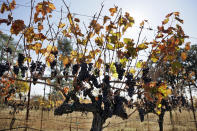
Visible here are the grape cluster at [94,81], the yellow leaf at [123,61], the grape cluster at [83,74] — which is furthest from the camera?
the grape cluster at [94,81]

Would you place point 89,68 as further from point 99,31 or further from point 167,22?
point 167,22


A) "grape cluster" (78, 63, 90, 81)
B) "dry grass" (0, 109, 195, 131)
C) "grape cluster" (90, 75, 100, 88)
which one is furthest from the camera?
"dry grass" (0, 109, 195, 131)

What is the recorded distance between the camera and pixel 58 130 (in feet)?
30.6

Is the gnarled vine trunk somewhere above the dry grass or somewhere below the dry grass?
above

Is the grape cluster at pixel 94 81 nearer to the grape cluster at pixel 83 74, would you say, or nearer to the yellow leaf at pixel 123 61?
the grape cluster at pixel 83 74

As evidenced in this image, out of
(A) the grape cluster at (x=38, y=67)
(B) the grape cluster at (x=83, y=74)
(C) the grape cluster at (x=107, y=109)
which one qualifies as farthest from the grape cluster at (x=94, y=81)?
(A) the grape cluster at (x=38, y=67)

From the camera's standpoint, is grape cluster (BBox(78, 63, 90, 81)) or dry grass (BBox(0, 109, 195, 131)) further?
dry grass (BBox(0, 109, 195, 131))

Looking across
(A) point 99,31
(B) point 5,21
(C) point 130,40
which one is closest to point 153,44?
(C) point 130,40

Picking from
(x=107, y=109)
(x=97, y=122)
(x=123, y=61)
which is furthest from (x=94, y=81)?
(x=97, y=122)

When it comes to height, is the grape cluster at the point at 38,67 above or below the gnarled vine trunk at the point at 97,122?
above

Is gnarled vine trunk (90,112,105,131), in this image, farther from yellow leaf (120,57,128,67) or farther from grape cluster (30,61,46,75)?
grape cluster (30,61,46,75)

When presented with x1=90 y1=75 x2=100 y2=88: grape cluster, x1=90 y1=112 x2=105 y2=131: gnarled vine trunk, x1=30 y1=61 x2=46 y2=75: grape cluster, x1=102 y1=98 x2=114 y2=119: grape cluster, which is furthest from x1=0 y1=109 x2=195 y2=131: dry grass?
x1=30 y1=61 x2=46 y2=75: grape cluster

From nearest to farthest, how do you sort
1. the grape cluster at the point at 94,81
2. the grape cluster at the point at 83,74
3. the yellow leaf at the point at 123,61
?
Answer: the grape cluster at the point at 83,74
the yellow leaf at the point at 123,61
the grape cluster at the point at 94,81

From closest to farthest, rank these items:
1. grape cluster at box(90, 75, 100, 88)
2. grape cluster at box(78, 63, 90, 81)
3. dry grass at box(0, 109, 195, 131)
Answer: grape cluster at box(78, 63, 90, 81) → grape cluster at box(90, 75, 100, 88) → dry grass at box(0, 109, 195, 131)
